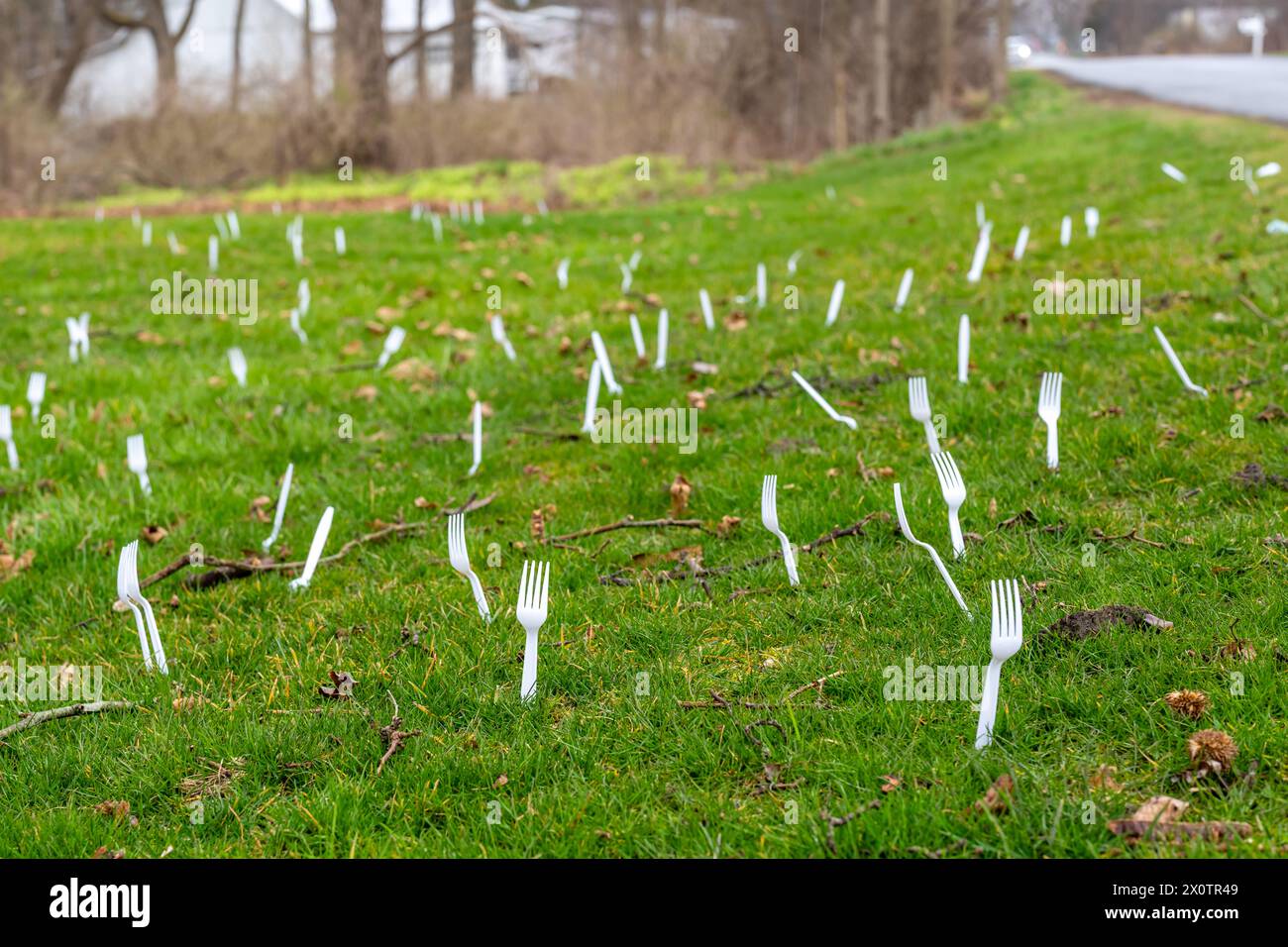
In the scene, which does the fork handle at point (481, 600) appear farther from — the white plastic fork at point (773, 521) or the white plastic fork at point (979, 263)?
the white plastic fork at point (979, 263)

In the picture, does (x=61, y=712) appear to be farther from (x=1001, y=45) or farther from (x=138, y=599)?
(x=1001, y=45)

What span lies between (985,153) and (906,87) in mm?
13828

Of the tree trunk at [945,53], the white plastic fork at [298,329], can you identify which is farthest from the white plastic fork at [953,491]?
the tree trunk at [945,53]

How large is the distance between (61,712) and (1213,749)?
3.06 m

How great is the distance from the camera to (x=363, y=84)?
75.3ft

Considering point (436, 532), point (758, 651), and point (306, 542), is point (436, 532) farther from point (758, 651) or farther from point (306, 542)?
point (758, 651)

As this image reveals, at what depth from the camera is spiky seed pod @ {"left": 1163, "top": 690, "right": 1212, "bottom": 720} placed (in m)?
2.73

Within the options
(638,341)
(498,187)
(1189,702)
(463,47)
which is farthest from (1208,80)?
(1189,702)

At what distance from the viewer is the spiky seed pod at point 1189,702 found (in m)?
2.73

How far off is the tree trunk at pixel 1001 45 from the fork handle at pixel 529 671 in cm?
2612

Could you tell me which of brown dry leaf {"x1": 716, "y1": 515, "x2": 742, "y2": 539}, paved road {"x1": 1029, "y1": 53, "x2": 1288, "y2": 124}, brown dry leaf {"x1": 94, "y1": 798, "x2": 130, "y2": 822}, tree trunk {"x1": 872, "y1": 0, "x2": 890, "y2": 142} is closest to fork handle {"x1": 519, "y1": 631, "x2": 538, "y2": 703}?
brown dry leaf {"x1": 94, "y1": 798, "x2": 130, "y2": 822}

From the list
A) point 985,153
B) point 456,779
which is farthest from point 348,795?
point 985,153

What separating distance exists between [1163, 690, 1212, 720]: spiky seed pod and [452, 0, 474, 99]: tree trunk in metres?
27.6

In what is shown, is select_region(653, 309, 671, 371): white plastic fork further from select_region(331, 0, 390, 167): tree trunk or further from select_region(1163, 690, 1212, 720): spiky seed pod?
select_region(331, 0, 390, 167): tree trunk
